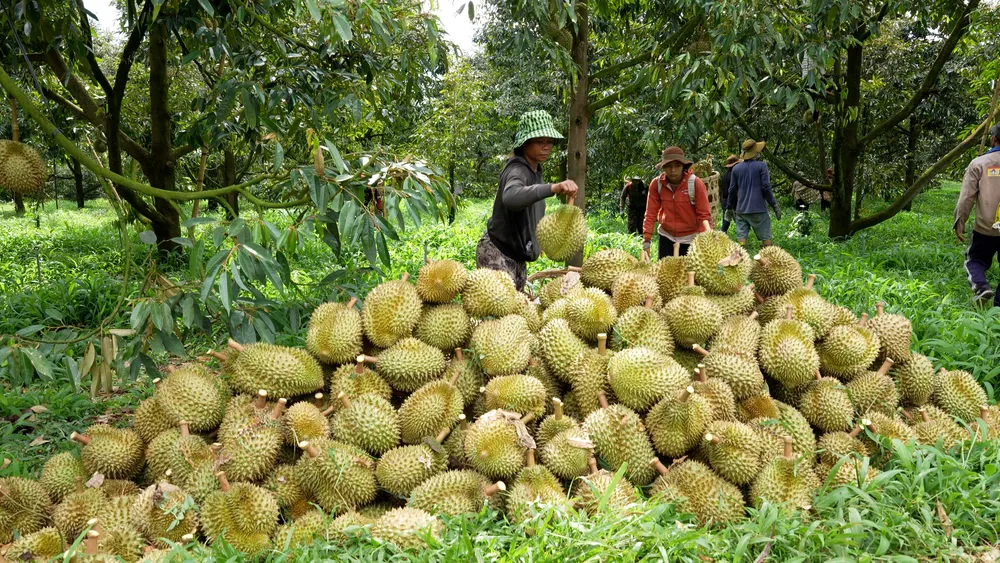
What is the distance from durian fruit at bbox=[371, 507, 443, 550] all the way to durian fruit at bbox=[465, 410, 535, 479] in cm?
25

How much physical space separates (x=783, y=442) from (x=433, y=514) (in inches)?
48.7

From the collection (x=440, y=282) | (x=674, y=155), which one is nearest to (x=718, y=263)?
(x=440, y=282)

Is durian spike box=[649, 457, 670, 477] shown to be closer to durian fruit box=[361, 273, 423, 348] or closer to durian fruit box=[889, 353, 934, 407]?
durian fruit box=[361, 273, 423, 348]

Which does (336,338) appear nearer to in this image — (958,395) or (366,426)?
(366,426)

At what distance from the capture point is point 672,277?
2.79m

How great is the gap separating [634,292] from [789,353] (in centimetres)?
66

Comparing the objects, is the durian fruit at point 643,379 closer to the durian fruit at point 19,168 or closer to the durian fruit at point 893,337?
the durian fruit at point 893,337

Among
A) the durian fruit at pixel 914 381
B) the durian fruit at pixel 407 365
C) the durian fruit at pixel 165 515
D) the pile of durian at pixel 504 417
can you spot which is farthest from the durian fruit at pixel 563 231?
the durian fruit at pixel 165 515

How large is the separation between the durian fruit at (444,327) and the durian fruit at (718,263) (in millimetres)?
1062

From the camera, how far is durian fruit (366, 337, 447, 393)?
2.37 m

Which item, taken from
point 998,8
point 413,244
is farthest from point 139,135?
point 998,8

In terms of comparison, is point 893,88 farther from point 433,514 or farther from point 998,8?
point 433,514

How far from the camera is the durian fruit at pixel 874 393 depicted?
2.50 metres

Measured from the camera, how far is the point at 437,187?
Result: 105 inches
